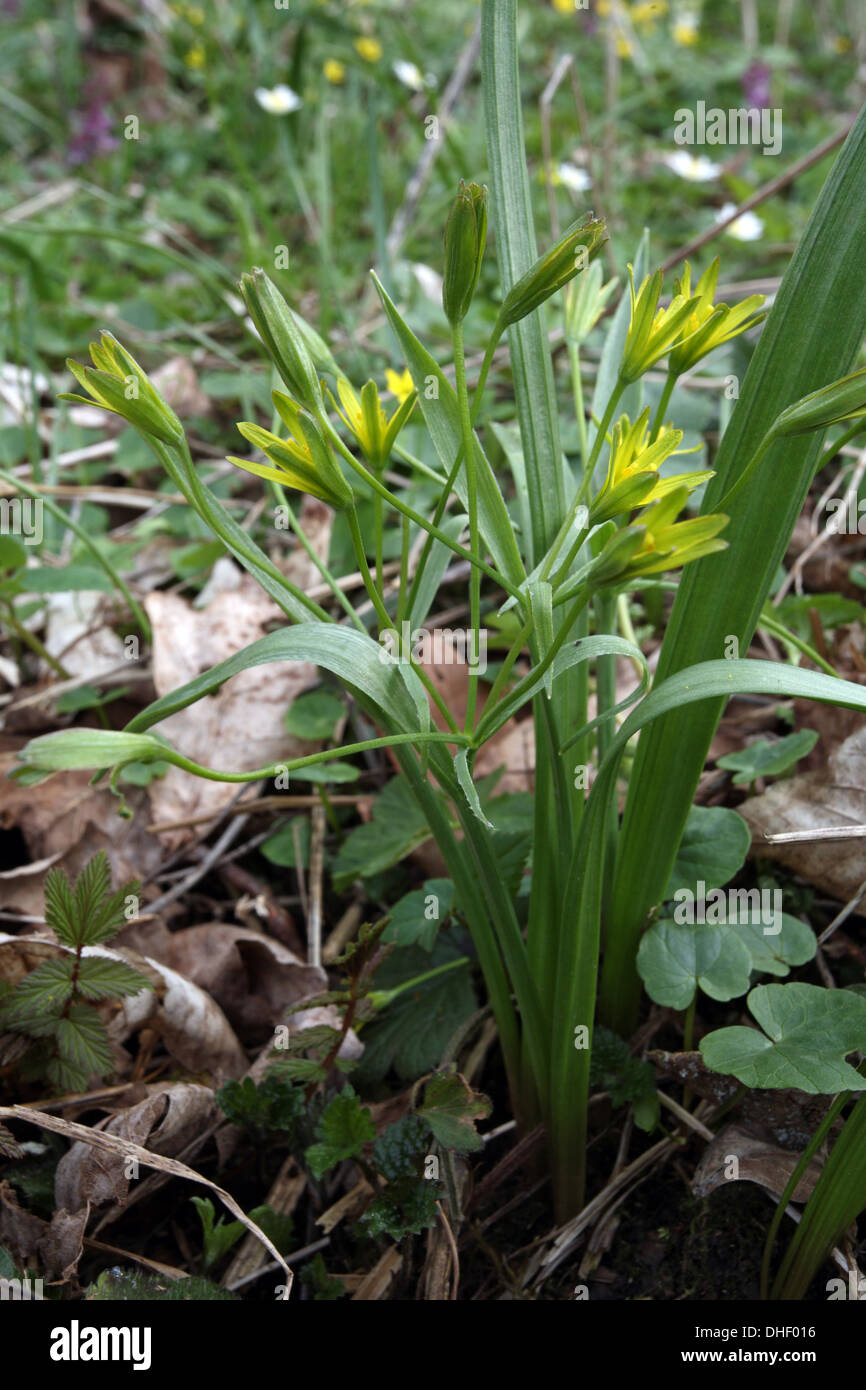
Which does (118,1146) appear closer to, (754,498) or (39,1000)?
(39,1000)

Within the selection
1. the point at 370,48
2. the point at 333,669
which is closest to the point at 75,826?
the point at 333,669

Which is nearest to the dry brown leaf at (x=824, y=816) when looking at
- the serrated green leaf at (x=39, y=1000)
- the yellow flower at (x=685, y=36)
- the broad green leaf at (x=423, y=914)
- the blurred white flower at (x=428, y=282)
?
the broad green leaf at (x=423, y=914)

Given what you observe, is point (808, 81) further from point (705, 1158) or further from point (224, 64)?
point (705, 1158)

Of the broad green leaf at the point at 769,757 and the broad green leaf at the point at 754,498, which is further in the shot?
the broad green leaf at the point at 769,757

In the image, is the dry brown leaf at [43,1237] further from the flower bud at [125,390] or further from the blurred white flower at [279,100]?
the blurred white flower at [279,100]

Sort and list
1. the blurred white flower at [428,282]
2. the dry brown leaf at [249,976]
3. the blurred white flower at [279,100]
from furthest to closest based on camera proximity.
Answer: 1. the blurred white flower at [279,100]
2. the blurred white flower at [428,282]
3. the dry brown leaf at [249,976]

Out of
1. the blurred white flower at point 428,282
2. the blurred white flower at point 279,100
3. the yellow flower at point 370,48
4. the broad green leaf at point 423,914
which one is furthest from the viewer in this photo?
the yellow flower at point 370,48

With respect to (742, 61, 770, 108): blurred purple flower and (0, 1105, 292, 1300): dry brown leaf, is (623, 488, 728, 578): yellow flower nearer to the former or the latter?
(0, 1105, 292, 1300): dry brown leaf
